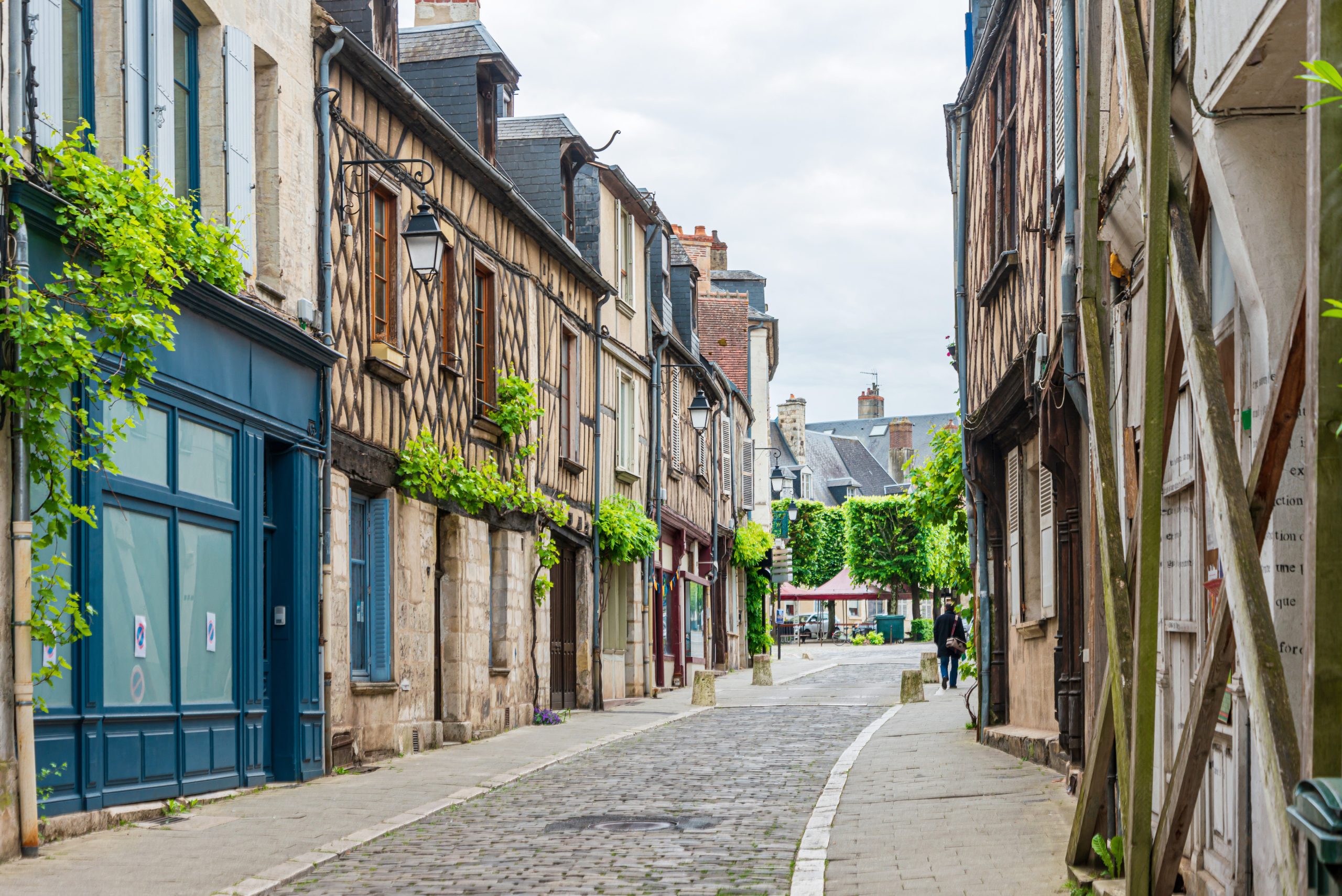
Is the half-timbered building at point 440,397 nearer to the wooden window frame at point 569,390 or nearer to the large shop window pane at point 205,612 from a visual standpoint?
the wooden window frame at point 569,390

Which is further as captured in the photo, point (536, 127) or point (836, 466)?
point (836, 466)

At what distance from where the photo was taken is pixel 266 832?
8477 mm

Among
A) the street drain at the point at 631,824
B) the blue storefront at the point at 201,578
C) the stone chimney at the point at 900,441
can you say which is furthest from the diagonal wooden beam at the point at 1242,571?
the stone chimney at the point at 900,441

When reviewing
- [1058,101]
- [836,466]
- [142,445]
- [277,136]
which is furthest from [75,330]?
[836,466]

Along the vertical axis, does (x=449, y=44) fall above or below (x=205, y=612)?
above

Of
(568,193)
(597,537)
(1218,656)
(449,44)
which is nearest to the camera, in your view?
(1218,656)

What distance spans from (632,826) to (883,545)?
163 ft

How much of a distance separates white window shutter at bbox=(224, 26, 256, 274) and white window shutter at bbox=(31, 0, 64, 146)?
6.70 ft

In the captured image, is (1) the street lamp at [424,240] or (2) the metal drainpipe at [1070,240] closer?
(2) the metal drainpipe at [1070,240]

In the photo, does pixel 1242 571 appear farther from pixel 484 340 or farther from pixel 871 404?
pixel 871 404

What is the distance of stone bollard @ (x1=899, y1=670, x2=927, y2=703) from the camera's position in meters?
20.5

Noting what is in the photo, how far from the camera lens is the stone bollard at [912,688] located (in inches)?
808

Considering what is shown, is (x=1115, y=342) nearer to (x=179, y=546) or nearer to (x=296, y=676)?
(x=179, y=546)

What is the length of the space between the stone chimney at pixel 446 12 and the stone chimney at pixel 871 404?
6632cm
